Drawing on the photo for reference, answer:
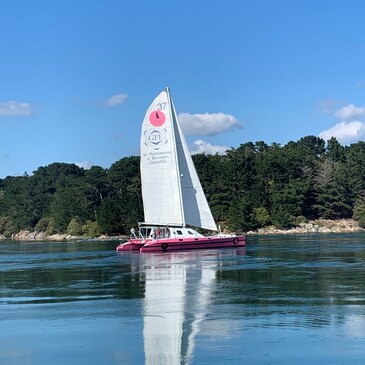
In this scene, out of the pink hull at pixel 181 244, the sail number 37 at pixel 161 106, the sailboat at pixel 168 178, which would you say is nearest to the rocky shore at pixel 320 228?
the sailboat at pixel 168 178

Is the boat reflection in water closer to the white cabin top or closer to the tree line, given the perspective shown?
the white cabin top

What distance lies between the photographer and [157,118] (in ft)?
235

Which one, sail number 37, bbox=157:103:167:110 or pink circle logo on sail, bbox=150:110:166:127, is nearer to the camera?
sail number 37, bbox=157:103:167:110

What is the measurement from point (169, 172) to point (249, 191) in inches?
A: 2673

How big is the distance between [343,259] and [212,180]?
93144 millimetres

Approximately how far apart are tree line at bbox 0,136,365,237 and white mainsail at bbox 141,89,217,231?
55951mm

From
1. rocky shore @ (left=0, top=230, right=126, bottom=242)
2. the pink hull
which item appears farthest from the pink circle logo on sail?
rocky shore @ (left=0, top=230, right=126, bottom=242)

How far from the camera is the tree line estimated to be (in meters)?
133

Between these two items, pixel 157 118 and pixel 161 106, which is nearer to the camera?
pixel 161 106

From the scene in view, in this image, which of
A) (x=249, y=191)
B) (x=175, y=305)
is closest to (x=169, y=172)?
→ (x=175, y=305)

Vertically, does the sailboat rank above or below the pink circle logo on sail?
below

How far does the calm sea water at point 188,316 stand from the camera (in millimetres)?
20188

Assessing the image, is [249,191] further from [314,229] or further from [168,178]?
[168,178]

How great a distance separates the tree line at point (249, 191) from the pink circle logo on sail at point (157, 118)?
5783 centimetres
